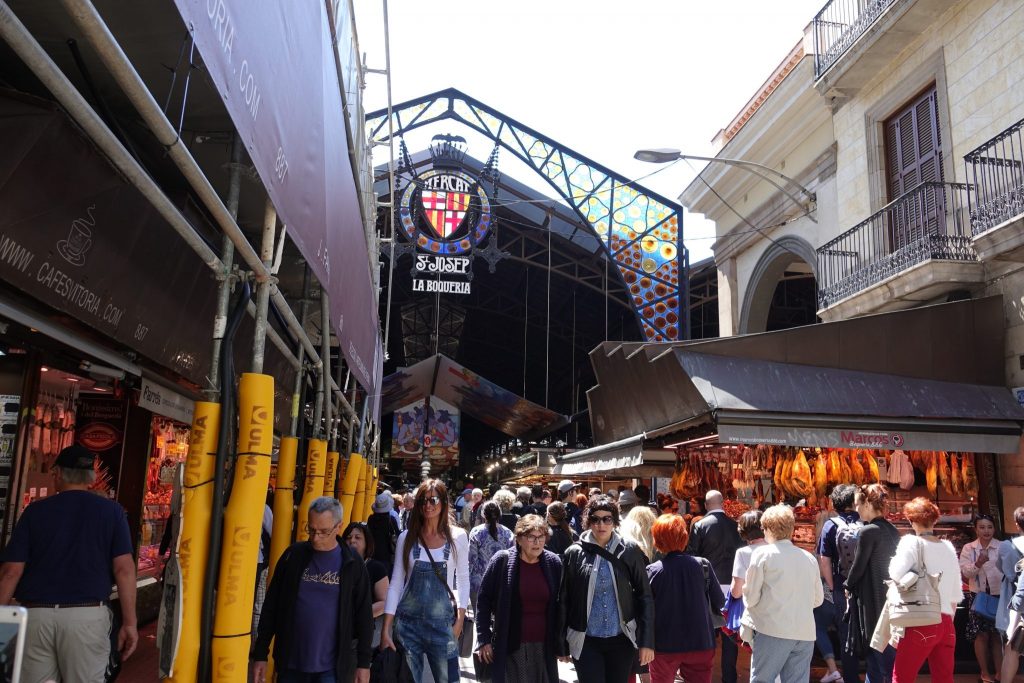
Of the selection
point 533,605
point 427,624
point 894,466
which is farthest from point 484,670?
point 894,466

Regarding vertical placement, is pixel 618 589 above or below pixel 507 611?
above

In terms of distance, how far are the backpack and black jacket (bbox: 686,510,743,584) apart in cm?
95

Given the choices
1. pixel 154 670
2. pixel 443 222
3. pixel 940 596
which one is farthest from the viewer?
pixel 443 222

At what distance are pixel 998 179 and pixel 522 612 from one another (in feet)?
26.3

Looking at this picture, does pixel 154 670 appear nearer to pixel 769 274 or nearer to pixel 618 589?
pixel 618 589

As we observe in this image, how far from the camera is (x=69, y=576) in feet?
13.8

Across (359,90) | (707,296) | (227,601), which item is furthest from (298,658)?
(707,296)

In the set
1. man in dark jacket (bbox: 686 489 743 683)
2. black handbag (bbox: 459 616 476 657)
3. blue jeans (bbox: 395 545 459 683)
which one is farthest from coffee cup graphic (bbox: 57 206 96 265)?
man in dark jacket (bbox: 686 489 743 683)

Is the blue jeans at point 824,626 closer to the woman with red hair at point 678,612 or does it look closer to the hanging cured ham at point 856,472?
the woman with red hair at point 678,612

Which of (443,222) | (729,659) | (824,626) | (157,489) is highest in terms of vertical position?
(443,222)

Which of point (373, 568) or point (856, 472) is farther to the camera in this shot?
point (856, 472)

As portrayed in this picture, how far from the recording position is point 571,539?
8.45 m

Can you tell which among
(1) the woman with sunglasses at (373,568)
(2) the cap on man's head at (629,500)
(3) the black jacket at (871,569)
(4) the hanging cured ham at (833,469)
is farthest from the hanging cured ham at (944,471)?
(1) the woman with sunglasses at (373,568)

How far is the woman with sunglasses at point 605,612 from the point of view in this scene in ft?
18.2
